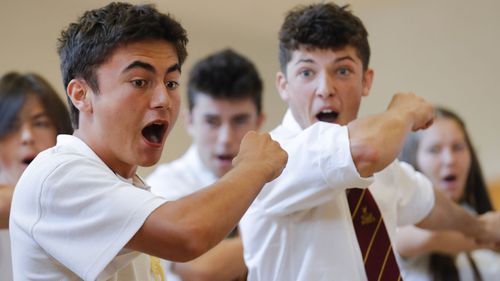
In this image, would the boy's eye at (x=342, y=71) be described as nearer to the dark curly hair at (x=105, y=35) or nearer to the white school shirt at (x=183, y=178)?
the dark curly hair at (x=105, y=35)

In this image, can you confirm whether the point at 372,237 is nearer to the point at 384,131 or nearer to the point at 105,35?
the point at 384,131

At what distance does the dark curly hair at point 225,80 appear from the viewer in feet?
7.98

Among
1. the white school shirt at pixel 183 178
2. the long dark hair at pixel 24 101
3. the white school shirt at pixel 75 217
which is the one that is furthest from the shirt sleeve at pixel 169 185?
the white school shirt at pixel 75 217

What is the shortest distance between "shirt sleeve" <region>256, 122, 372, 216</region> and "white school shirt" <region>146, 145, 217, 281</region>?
882 millimetres

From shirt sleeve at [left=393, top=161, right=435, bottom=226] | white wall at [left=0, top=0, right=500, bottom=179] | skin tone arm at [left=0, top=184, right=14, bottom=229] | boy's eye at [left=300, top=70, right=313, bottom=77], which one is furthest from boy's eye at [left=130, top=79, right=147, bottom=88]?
white wall at [left=0, top=0, right=500, bottom=179]

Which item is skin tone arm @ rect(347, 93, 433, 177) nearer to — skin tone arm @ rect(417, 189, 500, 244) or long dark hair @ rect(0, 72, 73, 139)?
skin tone arm @ rect(417, 189, 500, 244)

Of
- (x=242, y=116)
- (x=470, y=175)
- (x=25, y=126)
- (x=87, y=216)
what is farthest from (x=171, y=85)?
(x=470, y=175)

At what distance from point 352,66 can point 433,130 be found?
0.96m

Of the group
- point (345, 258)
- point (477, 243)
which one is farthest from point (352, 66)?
point (477, 243)

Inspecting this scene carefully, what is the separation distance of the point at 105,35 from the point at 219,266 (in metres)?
0.99

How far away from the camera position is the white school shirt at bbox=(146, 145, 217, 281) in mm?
2244

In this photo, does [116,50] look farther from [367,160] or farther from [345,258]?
[345,258]

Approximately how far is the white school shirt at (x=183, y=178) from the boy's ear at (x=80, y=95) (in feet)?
3.36

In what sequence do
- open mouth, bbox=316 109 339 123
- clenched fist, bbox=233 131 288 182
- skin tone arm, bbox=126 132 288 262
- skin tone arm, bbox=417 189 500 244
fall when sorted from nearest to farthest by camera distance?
skin tone arm, bbox=126 132 288 262, clenched fist, bbox=233 131 288 182, open mouth, bbox=316 109 339 123, skin tone arm, bbox=417 189 500 244
